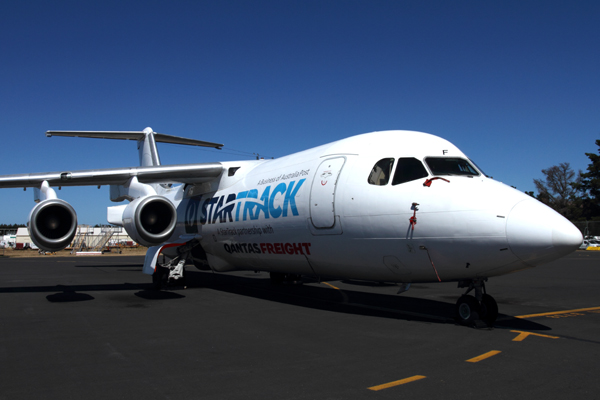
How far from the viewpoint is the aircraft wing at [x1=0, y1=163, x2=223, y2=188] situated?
12.4 meters

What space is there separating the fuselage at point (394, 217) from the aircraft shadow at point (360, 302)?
98 cm

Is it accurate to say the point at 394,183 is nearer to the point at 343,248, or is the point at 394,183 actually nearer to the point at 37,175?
the point at 343,248

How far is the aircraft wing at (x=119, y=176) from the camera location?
12414 mm

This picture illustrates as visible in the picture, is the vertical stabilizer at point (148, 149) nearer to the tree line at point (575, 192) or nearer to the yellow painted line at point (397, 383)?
the yellow painted line at point (397, 383)

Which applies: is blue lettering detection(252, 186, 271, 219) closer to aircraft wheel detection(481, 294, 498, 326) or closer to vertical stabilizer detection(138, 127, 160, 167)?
aircraft wheel detection(481, 294, 498, 326)

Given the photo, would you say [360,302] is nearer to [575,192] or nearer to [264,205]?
[264,205]

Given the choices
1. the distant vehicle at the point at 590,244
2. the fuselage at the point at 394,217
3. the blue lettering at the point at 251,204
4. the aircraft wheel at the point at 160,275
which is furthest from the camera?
the distant vehicle at the point at 590,244

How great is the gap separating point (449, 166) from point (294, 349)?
3.97 meters

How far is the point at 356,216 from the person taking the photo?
781 centimetres

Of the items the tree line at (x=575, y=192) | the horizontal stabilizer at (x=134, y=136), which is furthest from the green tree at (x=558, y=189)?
the horizontal stabilizer at (x=134, y=136)

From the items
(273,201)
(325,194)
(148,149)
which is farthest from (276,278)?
(148,149)

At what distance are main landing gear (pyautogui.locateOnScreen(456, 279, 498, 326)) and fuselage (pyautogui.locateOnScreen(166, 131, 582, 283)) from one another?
411mm

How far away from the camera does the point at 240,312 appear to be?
916 centimetres

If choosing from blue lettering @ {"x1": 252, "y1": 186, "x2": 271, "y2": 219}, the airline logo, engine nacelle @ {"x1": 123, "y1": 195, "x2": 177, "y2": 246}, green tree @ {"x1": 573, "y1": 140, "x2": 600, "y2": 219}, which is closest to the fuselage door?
the airline logo
